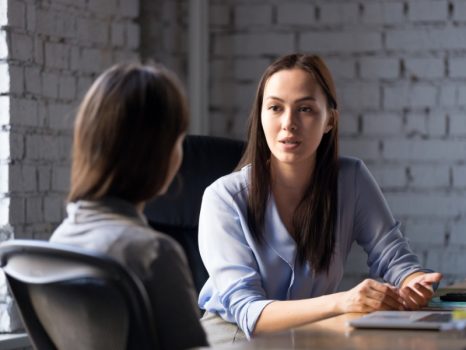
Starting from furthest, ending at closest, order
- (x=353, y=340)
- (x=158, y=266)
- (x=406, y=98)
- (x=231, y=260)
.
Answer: (x=406, y=98)
(x=231, y=260)
(x=353, y=340)
(x=158, y=266)

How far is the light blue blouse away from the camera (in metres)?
2.09

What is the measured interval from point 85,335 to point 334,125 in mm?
1187

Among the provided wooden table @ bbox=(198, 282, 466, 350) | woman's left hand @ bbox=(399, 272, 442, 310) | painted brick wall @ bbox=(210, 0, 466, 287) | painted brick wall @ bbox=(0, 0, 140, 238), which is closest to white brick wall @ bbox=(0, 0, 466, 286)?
painted brick wall @ bbox=(210, 0, 466, 287)

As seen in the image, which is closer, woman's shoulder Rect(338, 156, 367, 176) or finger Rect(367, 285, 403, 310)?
finger Rect(367, 285, 403, 310)

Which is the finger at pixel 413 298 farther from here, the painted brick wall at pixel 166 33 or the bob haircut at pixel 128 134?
the painted brick wall at pixel 166 33

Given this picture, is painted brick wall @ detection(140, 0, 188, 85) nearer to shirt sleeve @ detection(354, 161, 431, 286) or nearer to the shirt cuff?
shirt sleeve @ detection(354, 161, 431, 286)

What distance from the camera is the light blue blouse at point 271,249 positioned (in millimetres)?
2092

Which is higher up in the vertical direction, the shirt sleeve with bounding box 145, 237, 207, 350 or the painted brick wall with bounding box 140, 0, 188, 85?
the painted brick wall with bounding box 140, 0, 188, 85

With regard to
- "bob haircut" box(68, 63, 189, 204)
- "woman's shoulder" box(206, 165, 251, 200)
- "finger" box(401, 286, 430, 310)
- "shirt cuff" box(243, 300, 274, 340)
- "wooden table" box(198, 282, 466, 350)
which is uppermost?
"bob haircut" box(68, 63, 189, 204)

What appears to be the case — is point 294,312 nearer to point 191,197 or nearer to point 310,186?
point 310,186

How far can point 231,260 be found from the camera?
2.12 metres

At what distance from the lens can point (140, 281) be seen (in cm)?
124

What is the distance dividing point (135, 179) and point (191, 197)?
1.18m

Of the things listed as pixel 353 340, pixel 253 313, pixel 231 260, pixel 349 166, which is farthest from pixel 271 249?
pixel 353 340
